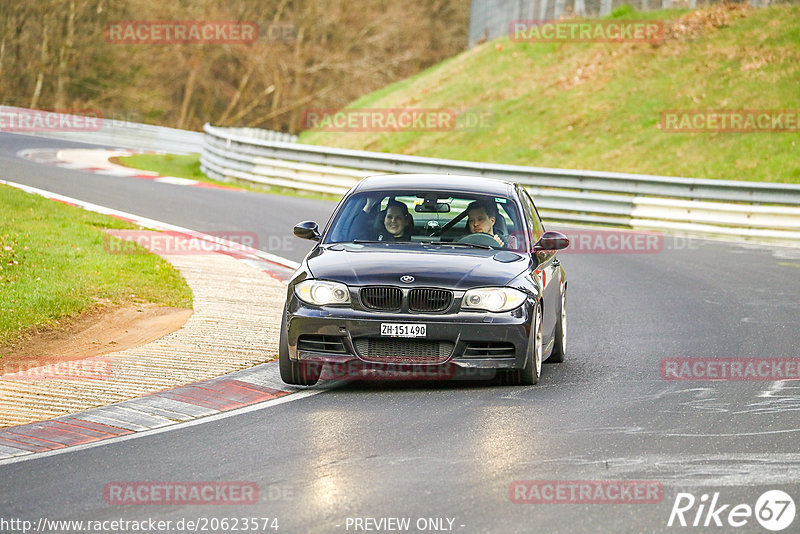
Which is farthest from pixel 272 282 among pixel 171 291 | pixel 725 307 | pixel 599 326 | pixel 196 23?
pixel 196 23

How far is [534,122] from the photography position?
35656 millimetres

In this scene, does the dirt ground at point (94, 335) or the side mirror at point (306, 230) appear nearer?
the side mirror at point (306, 230)

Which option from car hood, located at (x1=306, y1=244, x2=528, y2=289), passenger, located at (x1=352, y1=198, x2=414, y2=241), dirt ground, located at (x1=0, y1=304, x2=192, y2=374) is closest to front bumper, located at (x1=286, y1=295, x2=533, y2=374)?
car hood, located at (x1=306, y1=244, x2=528, y2=289)

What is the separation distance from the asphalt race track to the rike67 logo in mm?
28

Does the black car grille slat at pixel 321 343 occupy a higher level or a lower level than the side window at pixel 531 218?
lower

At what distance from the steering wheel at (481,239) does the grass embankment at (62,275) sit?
4069 millimetres

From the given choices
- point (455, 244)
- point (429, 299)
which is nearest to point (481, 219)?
point (455, 244)

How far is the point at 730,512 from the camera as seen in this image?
5949 millimetres

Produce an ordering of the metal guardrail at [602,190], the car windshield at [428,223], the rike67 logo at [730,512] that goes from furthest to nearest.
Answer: the metal guardrail at [602,190], the car windshield at [428,223], the rike67 logo at [730,512]

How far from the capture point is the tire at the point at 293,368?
912 cm

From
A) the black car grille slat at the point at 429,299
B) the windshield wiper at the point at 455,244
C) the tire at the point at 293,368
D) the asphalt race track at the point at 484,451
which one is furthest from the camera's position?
the windshield wiper at the point at 455,244

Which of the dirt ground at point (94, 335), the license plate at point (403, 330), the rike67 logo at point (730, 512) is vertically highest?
the license plate at point (403, 330)

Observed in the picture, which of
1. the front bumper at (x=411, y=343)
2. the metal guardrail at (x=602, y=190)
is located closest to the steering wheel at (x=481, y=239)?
the front bumper at (x=411, y=343)

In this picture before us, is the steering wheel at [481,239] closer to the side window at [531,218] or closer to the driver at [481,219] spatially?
the driver at [481,219]
